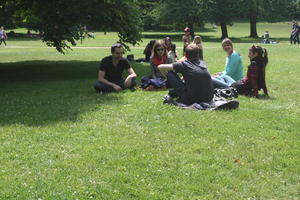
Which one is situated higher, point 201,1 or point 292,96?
point 201,1

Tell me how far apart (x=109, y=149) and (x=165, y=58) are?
6.07 m

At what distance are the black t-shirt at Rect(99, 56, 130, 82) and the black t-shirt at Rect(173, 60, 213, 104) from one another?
8.09ft

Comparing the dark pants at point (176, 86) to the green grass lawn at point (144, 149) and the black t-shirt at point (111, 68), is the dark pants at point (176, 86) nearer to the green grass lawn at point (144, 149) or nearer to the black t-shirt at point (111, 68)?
the green grass lawn at point (144, 149)

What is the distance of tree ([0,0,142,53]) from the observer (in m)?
15.4

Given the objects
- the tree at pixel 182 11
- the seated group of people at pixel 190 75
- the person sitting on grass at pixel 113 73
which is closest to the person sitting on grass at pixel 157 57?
the seated group of people at pixel 190 75

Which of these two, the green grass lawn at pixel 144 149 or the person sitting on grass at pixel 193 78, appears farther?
the person sitting on grass at pixel 193 78

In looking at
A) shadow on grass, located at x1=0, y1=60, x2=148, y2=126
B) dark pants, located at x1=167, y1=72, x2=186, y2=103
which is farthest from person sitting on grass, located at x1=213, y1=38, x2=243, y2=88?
shadow on grass, located at x1=0, y1=60, x2=148, y2=126

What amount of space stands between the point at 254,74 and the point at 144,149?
189 inches

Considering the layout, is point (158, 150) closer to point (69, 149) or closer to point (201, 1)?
point (69, 149)

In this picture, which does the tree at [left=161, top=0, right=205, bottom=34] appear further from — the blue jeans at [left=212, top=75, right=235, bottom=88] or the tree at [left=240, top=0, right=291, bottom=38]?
the blue jeans at [left=212, top=75, right=235, bottom=88]

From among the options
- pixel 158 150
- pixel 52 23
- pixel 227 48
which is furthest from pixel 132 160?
pixel 52 23

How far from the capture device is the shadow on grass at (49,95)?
8789 millimetres

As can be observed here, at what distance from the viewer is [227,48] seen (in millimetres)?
11383

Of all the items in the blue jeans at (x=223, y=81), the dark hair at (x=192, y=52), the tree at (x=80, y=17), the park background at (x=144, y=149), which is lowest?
the park background at (x=144, y=149)
